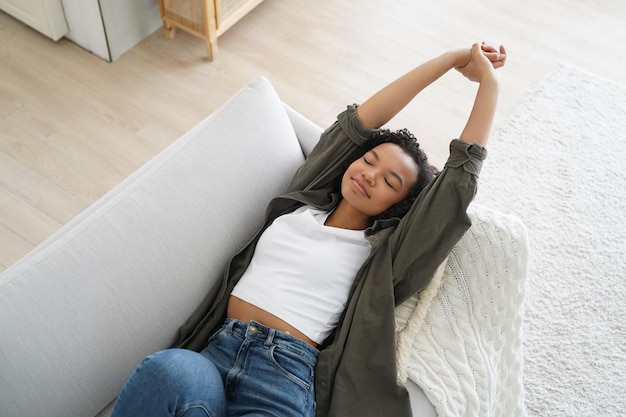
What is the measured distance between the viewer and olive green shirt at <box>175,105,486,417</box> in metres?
1.32

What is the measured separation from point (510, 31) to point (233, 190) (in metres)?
1.87

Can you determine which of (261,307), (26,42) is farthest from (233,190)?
(26,42)

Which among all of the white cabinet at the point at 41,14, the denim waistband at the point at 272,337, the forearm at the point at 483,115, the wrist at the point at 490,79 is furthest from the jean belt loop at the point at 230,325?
the white cabinet at the point at 41,14

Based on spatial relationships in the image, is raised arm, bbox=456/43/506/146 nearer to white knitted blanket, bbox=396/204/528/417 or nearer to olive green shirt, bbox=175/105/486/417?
olive green shirt, bbox=175/105/486/417

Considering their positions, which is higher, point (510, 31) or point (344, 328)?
point (344, 328)

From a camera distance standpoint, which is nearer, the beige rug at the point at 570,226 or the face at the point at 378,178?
the face at the point at 378,178

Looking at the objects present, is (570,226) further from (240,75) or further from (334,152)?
(240,75)

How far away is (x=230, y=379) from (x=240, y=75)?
4.85 ft

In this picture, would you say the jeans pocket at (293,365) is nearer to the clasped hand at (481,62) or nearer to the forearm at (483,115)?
the forearm at (483,115)

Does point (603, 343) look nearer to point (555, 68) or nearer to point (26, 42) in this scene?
point (555, 68)

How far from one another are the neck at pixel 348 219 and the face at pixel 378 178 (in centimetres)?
4

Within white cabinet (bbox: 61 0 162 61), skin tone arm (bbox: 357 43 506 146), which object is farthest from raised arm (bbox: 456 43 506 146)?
white cabinet (bbox: 61 0 162 61)

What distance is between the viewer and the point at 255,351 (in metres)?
1.34

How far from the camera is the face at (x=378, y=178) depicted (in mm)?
1441
